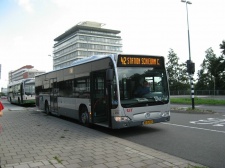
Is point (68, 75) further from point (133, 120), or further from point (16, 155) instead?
point (16, 155)

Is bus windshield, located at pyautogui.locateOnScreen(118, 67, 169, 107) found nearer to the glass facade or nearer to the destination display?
the destination display

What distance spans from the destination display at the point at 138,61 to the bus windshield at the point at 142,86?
6.1 inches

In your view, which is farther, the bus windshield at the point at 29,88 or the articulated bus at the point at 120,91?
the bus windshield at the point at 29,88

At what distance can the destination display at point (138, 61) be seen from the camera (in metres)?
9.34

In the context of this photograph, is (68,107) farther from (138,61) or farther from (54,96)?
(138,61)

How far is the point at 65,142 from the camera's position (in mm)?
7762

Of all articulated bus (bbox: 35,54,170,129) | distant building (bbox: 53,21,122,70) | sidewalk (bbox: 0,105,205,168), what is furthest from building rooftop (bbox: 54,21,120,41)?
sidewalk (bbox: 0,105,205,168)

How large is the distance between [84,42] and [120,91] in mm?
110840

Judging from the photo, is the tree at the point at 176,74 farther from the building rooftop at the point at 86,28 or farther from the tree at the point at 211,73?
the building rooftop at the point at 86,28

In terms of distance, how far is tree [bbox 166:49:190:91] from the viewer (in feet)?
278

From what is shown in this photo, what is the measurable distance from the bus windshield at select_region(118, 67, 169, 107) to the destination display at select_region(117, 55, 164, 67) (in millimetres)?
154

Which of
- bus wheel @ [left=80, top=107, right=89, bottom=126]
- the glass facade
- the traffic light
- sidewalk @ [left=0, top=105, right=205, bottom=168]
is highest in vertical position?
the glass facade

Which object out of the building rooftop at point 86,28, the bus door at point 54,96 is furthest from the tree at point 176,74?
the bus door at point 54,96

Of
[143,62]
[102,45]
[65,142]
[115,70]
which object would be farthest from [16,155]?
[102,45]
